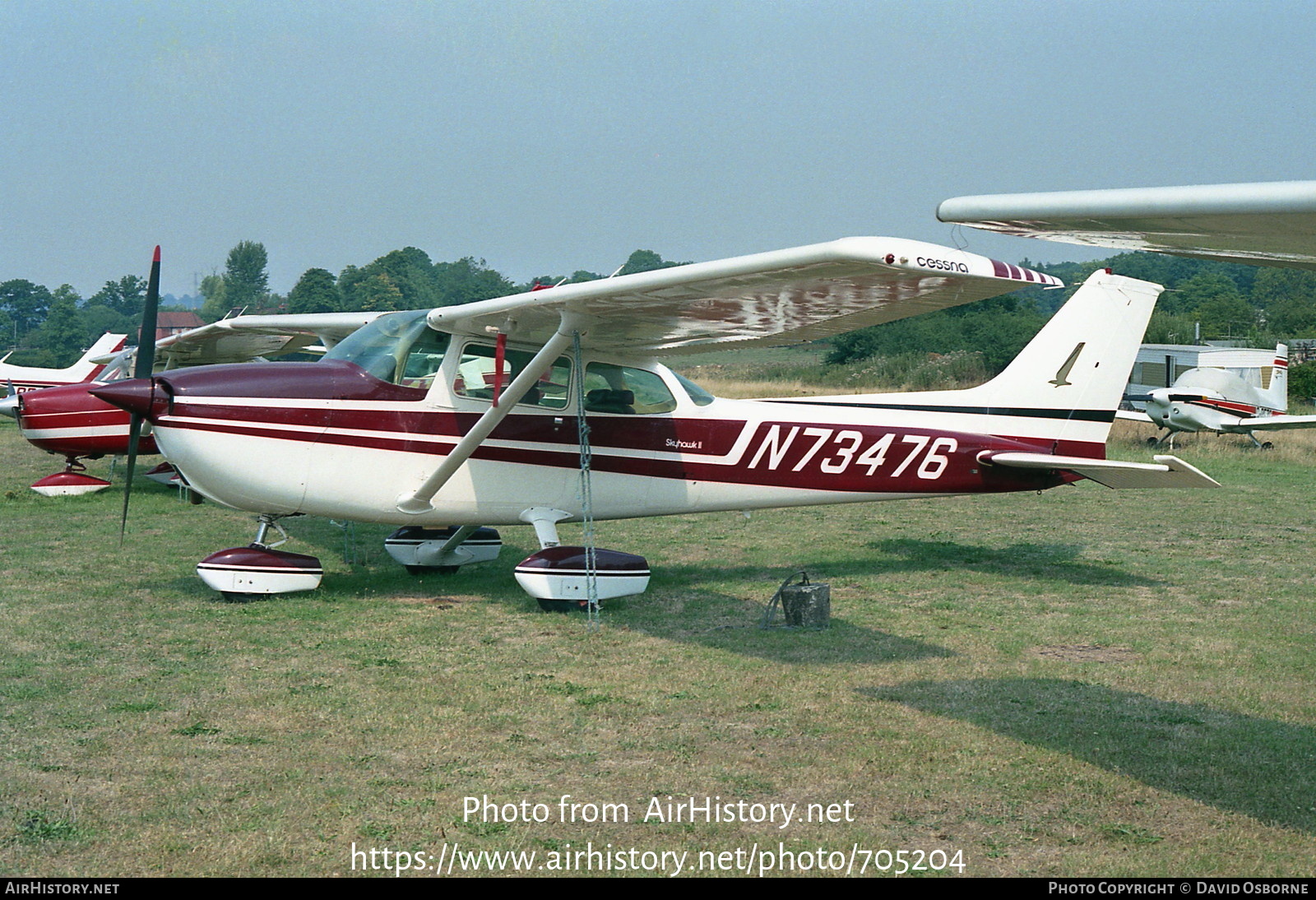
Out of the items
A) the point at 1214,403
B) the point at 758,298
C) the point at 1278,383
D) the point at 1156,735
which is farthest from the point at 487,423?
the point at 1278,383

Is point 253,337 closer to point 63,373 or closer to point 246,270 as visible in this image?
point 63,373

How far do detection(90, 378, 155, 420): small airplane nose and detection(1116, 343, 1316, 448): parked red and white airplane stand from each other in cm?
1927

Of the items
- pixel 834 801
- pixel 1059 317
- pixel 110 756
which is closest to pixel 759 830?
pixel 834 801

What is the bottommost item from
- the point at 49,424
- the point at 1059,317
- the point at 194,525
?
the point at 194,525

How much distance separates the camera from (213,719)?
5.42 m

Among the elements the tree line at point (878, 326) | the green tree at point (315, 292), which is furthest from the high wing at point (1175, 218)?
the green tree at point (315, 292)

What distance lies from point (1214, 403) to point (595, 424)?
18.0 m

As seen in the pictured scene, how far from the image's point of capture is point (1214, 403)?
22391 mm

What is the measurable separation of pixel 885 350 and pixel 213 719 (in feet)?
119

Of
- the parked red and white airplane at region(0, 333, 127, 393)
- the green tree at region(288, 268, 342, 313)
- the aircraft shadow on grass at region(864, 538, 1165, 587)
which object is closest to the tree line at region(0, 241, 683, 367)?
the green tree at region(288, 268, 342, 313)

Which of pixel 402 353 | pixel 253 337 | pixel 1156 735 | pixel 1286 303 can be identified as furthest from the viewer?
pixel 1286 303

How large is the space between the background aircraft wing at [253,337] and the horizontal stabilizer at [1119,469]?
21.7 feet

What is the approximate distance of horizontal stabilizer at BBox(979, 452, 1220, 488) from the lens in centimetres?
757
